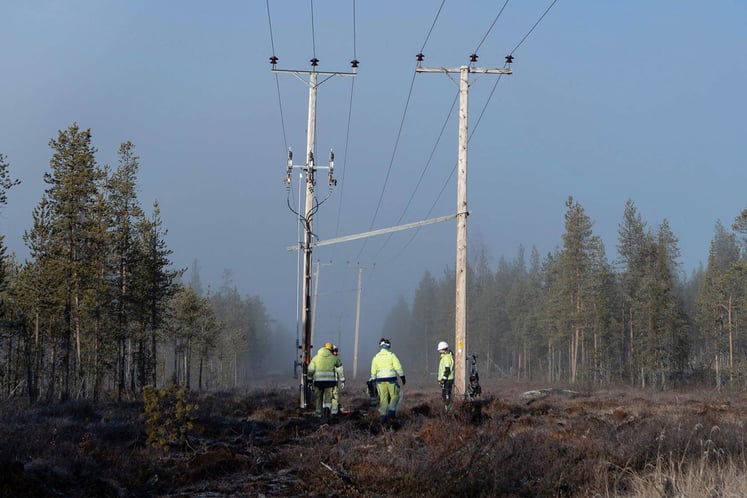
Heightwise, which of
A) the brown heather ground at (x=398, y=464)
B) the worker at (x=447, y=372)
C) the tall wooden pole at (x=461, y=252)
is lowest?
the brown heather ground at (x=398, y=464)

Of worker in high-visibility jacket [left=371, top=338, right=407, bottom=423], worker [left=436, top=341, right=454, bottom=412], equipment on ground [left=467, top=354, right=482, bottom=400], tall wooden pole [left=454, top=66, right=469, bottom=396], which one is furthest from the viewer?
equipment on ground [left=467, top=354, right=482, bottom=400]

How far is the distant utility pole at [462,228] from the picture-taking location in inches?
746

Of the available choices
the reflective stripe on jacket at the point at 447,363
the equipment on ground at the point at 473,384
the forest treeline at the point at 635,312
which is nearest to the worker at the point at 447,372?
the reflective stripe on jacket at the point at 447,363

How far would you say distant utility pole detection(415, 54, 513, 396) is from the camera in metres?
18.9

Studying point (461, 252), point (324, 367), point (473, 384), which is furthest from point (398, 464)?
point (473, 384)

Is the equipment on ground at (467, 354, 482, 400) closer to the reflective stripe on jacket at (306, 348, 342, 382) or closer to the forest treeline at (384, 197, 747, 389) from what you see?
the reflective stripe on jacket at (306, 348, 342, 382)

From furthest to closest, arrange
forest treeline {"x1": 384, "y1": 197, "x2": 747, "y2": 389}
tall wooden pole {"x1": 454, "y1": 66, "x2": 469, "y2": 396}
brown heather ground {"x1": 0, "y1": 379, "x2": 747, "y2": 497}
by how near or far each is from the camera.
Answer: forest treeline {"x1": 384, "y1": 197, "x2": 747, "y2": 389} < tall wooden pole {"x1": 454, "y1": 66, "x2": 469, "y2": 396} < brown heather ground {"x1": 0, "y1": 379, "x2": 747, "y2": 497}

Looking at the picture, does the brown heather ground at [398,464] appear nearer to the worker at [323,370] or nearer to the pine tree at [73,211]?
the worker at [323,370]

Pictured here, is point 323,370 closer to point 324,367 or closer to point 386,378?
point 324,367

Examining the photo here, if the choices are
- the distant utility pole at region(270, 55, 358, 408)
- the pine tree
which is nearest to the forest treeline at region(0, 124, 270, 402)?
the pine tree

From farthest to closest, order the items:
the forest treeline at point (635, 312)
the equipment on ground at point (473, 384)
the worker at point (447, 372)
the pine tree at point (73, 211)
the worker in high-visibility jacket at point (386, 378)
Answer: the forest treeline at point (635, 312) → the pine tree at point (73, 211) → the equipment on ground at point (473, 384) → the worker at point (447, 372) → the worker in high-visibility jacket at point (386, 378)

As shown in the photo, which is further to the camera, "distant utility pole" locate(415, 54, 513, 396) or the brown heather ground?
"distant utility pole" locate(415, 54, 513, 396)

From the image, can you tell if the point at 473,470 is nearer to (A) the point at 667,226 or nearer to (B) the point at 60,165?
(B) the point at 60,165

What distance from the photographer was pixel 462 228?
64.6 feet
